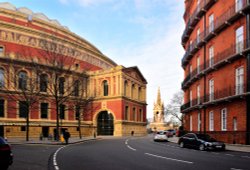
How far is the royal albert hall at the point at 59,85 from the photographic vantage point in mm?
41344

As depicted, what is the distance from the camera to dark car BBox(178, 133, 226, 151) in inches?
909

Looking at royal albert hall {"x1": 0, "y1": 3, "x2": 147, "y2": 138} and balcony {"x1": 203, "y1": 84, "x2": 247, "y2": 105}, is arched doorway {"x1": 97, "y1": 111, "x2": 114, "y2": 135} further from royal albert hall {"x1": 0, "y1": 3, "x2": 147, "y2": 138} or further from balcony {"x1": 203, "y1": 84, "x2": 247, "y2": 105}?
balcony {"x1": 203, "y1": 84, "x2": 247, "y2": 105}

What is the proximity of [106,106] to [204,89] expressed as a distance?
3031 centimetres

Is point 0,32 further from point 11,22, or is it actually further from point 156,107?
point 156,107

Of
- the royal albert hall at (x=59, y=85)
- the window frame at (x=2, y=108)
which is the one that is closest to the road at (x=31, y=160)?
the royal albert hall at (x=59, y=85)

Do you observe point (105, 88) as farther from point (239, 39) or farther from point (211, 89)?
point (239, 39)

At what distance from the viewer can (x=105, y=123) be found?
6222cm

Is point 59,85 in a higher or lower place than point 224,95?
higher

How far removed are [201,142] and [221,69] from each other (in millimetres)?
10093

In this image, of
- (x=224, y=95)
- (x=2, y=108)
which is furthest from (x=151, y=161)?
(x=2, y=108)

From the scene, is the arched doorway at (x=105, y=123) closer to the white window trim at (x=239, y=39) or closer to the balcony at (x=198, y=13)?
the balcony at (x=198, y=13)

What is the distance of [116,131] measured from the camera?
59562mm

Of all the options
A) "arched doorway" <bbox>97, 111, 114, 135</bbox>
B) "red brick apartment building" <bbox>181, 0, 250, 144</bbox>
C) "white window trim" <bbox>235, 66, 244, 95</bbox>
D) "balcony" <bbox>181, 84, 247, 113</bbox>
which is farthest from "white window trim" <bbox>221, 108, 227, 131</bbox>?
"arched doorway" <bbox>97, 111, 114, 135</bbox>

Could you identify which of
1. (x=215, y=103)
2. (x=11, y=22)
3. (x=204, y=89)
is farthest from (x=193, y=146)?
(x=11, y=22)
